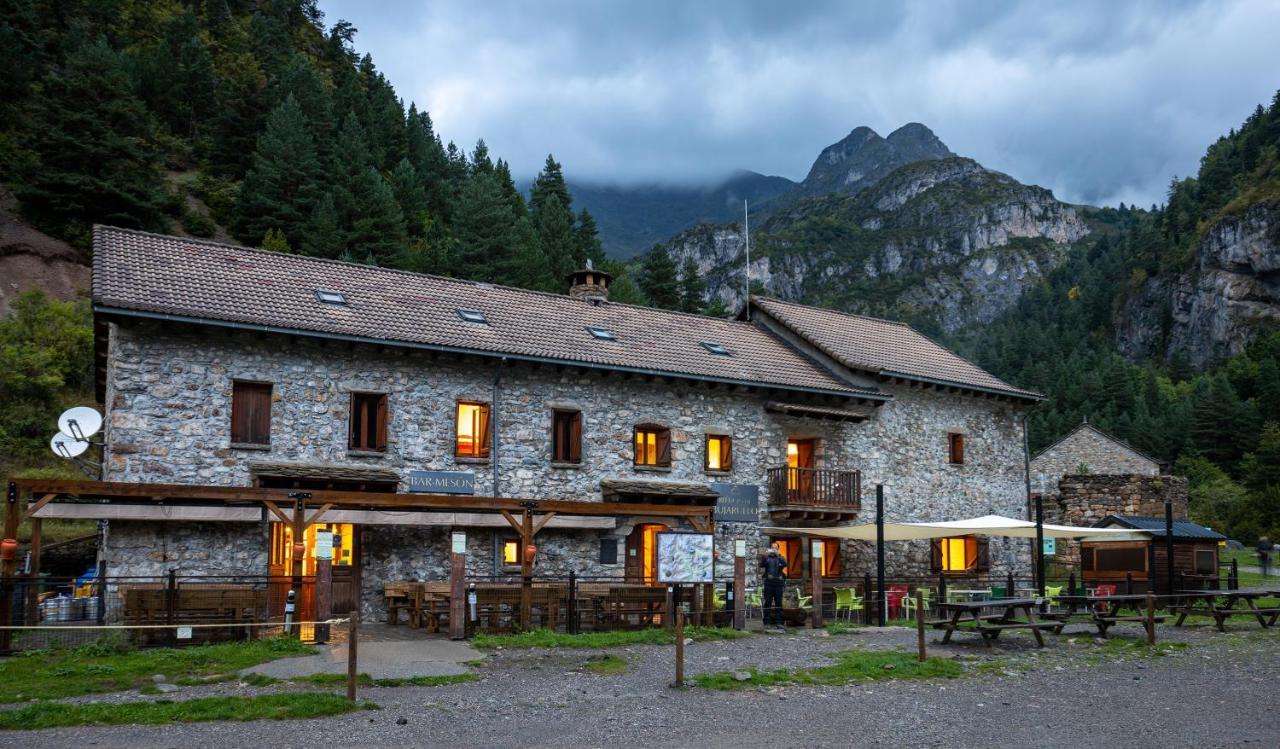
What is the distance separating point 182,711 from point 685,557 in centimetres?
861

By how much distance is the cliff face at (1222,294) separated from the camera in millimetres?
96875

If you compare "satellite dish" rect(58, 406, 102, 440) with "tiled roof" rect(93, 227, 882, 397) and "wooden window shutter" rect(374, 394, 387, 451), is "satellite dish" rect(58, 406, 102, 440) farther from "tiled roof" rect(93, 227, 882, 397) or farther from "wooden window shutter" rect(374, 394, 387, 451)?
"wooden window shutter" rect(374, 394, 387, 451)

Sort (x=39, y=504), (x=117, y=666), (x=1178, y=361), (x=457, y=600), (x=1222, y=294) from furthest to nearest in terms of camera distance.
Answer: (x=1178, y=361) < (x=1222, y=294) < (x=457, y=600) < (x=39, y=504) < (x=117, y=666)

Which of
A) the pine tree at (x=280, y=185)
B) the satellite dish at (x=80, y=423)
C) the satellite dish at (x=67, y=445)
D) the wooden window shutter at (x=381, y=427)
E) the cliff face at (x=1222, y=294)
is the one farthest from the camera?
the cliff face at (x=1222, y=294)

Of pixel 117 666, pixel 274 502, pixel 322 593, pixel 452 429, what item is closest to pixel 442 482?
pixel 452 429

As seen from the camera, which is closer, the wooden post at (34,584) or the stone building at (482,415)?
the wooden post at (34,584)

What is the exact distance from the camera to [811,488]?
2452 centimetres

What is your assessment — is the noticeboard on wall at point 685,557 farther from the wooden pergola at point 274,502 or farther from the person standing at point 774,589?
the person standing at point 774,589

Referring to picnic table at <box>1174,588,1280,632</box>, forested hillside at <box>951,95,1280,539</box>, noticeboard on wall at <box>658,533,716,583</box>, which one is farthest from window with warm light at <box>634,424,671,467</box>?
forested hillside at <box>951,95,1280,539</box>

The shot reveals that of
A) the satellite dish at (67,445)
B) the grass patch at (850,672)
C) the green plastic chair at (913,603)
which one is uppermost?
the satellite dish at (67,445)

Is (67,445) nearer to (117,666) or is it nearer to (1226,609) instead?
(117,666)

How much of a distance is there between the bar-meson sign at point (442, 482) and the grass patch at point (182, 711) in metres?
9.76

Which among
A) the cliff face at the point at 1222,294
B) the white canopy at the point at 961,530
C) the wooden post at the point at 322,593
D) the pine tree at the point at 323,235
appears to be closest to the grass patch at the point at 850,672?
the wooden post at the point at 322,593

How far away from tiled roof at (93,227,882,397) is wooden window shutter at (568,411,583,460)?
1.31 m
